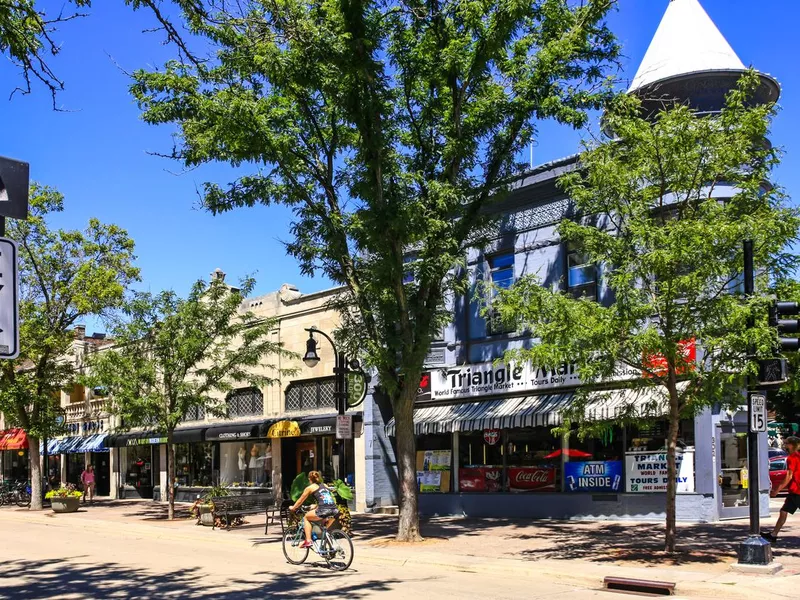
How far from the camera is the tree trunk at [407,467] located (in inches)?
674

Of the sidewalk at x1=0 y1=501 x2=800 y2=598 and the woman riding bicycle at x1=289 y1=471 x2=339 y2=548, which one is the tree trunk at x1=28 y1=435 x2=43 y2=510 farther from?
the woman riding bicycle at x1=289 y1=471 x2=339 y2=548

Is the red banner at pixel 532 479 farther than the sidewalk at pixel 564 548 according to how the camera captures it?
Yes

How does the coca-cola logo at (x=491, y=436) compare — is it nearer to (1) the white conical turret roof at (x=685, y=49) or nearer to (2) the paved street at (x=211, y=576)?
(2) the paved street at (x=211, y=576)

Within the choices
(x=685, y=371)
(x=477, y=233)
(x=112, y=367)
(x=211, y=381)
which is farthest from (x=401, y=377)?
(x=112, y=367)

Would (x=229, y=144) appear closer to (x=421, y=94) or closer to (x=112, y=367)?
(x=421, y=94)

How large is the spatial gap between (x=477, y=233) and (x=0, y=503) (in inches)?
990

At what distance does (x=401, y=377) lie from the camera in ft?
59.5

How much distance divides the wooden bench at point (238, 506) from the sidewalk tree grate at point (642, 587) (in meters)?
11.6

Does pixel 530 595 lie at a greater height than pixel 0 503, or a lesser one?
greater

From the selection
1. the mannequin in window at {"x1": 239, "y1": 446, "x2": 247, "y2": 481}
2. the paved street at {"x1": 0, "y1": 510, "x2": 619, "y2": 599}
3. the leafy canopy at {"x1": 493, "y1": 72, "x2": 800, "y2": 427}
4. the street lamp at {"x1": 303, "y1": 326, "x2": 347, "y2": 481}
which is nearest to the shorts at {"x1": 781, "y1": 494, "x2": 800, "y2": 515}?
the leafy canopy at {"x1": 493, "y1": 72, "x2": 800, "y2": 427}

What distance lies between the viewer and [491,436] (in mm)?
22547

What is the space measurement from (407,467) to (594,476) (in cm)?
529

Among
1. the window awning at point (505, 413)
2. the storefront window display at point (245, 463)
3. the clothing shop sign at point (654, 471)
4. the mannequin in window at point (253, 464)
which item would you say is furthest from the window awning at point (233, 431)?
the clothing shop sign at point (654, 471)

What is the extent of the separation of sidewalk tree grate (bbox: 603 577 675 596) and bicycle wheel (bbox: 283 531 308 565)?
527 cm
